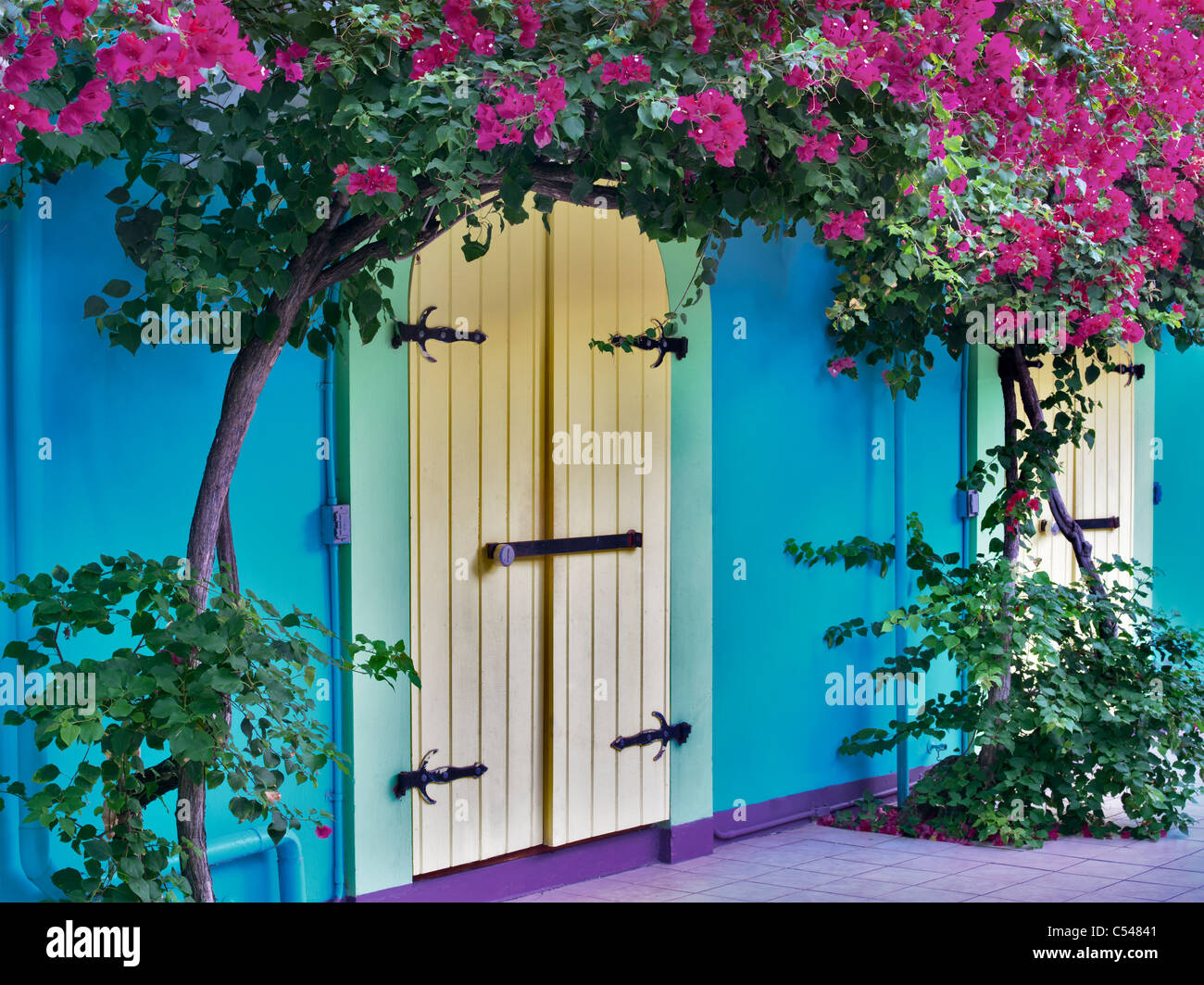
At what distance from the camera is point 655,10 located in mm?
3035

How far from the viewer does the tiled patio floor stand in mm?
4945

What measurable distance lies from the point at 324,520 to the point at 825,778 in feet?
10.5

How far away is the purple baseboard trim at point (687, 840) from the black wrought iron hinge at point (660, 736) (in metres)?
0.36

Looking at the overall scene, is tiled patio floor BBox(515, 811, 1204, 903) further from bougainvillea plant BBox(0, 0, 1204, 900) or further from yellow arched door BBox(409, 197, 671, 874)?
bougainvillea plant BBox(0, 0, 1204, 900)

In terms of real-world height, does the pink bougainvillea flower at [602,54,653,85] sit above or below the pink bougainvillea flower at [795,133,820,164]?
above

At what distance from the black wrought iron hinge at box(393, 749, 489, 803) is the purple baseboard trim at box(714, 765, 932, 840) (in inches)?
62.4

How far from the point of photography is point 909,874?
5289 mm

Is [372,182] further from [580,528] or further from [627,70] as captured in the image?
[580,528]

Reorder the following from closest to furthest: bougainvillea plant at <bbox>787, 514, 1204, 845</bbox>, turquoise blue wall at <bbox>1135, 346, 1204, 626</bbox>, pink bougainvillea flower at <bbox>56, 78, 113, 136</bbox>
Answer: pink bougainvillea flower at <bbox>56, 78, 113, 136</bbox> → bougainvillea plant at <bbox>787, 514, 1204, 845</bbox> → turquoise blue wall at <bbox>1135, 346, 1204, 626</bbox>

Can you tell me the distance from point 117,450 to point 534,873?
7.43 ft

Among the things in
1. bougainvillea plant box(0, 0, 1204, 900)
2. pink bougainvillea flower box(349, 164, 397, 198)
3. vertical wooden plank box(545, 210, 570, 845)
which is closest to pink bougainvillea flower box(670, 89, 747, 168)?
bougainvillea plant box(0, 0, 1204, 900)

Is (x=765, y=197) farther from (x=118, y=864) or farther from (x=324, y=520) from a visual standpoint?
(x=118, y=864)

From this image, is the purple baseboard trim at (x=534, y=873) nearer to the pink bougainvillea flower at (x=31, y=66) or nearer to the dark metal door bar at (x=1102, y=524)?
the pink bougainvillea flower at (x=31, y=66)

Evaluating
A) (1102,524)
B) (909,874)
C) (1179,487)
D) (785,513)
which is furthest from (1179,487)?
(909,874)
